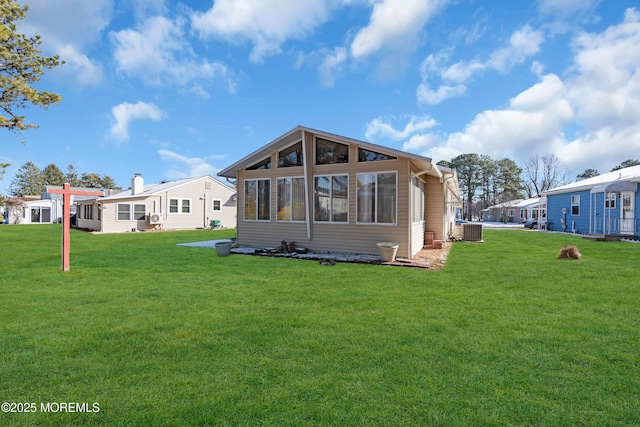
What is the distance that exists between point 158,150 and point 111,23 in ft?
35.1

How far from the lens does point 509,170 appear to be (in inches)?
1700

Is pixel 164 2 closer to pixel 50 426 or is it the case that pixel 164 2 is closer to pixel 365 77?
pixel 365 77

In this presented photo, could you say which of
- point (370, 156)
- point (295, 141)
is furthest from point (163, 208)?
point (370, 156)

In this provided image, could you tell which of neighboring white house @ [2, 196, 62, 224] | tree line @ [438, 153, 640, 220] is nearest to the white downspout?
neighboring white house @ [2, 196, 62, 224]

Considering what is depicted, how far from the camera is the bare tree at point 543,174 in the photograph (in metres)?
41.6

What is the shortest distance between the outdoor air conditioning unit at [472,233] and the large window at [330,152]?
7946 mm

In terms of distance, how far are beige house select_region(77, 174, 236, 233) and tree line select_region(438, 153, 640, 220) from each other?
32.2 metres

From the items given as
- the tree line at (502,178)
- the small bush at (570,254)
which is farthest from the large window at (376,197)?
the tree line at (502,178)

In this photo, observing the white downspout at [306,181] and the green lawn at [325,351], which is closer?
the green lawn at [325,351]

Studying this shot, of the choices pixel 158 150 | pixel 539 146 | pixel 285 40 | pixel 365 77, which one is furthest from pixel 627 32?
pixel 539 146

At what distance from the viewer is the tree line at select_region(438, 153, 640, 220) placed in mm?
41875

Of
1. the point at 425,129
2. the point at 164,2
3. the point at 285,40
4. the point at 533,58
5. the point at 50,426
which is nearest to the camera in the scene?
the point at 50,426

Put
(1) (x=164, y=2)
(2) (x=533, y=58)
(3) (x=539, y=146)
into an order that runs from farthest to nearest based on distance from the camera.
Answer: (3) (x=539, y=146) < (2) (x=533, y=58) < (1) (x=164, y=2)

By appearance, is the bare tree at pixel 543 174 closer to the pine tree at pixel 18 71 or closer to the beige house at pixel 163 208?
the beige house at pixel 163 208
